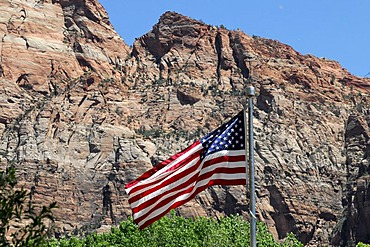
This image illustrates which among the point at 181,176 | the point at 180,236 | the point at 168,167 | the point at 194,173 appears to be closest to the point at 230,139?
the point at 194,173

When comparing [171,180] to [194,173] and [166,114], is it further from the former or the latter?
[166,114]

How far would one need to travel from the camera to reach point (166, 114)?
4958 inches

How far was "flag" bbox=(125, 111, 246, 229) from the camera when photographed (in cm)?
1510

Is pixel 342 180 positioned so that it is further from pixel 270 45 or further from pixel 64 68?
pixel 64 68

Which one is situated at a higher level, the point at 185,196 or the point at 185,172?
the point at 185,172

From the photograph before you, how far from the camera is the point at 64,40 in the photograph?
437ft

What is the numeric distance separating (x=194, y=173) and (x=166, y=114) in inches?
4359

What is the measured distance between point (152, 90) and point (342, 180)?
109ft

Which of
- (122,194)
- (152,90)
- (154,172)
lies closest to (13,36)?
(152,90)

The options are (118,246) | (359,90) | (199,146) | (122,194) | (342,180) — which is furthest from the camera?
(359,90)

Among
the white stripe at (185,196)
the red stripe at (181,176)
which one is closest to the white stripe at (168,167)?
the red stripe at (181,176)

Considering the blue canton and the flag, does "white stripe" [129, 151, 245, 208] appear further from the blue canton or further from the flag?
the blue canton

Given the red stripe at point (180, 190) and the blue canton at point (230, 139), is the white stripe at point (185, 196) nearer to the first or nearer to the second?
the red stripe at point (180, 190)

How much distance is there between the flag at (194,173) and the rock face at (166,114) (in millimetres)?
83825
